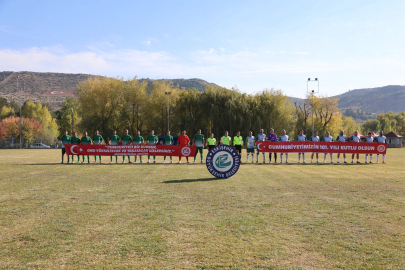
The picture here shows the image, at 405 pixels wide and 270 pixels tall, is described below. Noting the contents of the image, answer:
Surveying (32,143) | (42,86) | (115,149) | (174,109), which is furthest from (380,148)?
(42,86)

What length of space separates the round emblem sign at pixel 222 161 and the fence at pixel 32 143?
67010mm

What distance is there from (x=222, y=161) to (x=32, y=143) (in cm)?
7193

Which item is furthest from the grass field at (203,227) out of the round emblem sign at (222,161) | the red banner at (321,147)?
the red banner at (321,147)

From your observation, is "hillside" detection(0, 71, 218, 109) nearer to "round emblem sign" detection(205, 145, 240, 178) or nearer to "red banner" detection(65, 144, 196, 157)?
"red banner" detection(65, 144, 196, 157)

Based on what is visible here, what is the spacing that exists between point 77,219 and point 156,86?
5846cm

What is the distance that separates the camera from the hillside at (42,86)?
512ft

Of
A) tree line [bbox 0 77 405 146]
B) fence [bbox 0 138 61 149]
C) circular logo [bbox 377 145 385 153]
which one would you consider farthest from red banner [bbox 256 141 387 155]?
fence [bbox 0 138 61 149]

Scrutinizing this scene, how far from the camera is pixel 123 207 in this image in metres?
7.57

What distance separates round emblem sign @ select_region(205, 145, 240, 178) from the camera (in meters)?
13.0

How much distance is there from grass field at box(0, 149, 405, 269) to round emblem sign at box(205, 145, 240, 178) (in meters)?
2.58

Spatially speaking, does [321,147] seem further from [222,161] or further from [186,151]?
[222,161]

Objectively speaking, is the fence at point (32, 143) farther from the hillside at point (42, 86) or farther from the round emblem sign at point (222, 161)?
the hillside at point (42, 86)

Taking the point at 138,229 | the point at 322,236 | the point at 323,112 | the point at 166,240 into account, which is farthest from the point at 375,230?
the point at 323,112

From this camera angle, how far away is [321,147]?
70.5ft
